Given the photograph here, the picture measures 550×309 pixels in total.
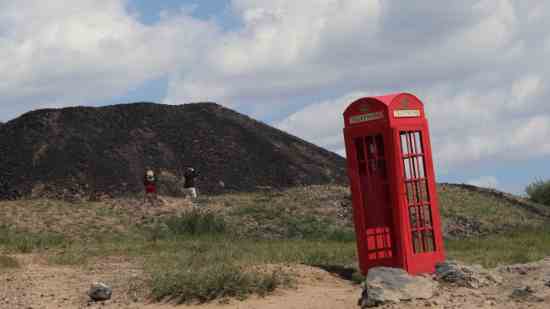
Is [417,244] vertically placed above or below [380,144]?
below

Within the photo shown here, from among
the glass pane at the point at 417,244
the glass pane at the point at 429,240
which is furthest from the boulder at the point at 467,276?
the glass pane at the point at 429,240

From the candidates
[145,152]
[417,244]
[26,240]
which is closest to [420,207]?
[417,244]

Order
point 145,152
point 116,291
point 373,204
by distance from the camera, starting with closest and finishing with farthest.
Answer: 1. point 116,291
2. point 373,204
3. point 145,152

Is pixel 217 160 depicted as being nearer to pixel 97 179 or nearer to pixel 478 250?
pixel 97 179

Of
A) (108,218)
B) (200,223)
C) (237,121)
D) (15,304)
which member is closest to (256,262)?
(15,304)

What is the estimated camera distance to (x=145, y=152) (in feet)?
123

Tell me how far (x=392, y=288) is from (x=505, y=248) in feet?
24.9

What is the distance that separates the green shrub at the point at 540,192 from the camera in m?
29.0

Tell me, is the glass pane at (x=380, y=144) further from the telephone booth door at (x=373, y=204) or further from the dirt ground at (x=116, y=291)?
the dirt ground at (x=116, y=291)

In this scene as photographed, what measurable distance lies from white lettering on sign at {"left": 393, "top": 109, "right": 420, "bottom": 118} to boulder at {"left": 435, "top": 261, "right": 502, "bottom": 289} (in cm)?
221

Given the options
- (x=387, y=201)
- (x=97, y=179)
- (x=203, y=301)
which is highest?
(x=97, y=179)

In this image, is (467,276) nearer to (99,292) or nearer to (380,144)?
(380,144)

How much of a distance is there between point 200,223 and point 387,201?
8.30 m

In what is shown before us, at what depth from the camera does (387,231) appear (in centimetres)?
1156
